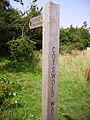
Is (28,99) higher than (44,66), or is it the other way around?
(44,66)

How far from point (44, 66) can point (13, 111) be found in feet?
4.61

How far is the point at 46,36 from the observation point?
7.70 ft

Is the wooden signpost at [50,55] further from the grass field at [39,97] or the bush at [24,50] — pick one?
the bush at [24,50]

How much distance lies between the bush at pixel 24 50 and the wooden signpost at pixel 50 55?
240 inches

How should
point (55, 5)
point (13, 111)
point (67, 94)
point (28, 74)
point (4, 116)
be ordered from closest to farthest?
point (55, 5) → point (4, 116) → point (13, 111) → point (67, 94) → point (28, 74)

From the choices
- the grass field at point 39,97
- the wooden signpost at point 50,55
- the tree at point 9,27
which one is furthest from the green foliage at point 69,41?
the wooden signpost at point 50,55

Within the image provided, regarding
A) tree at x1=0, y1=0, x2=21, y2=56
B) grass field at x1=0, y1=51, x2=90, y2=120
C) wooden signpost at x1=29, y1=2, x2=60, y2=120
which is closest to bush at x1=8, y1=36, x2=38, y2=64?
grass field at x1=0, y1=51, x2=90, y2=120

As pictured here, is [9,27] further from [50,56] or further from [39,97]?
[50,56]

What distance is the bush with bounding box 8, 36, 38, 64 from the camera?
27.9 ft

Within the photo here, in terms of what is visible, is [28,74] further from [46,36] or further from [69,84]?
[46,36]

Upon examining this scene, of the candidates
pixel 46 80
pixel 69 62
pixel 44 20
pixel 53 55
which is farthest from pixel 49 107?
pixel 69 62

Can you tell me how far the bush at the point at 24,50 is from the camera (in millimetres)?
8492

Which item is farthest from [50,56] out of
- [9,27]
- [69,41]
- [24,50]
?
[69,41]

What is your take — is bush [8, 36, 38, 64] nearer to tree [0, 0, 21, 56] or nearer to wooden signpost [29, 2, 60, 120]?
tree [0, 0, 21, 56]
